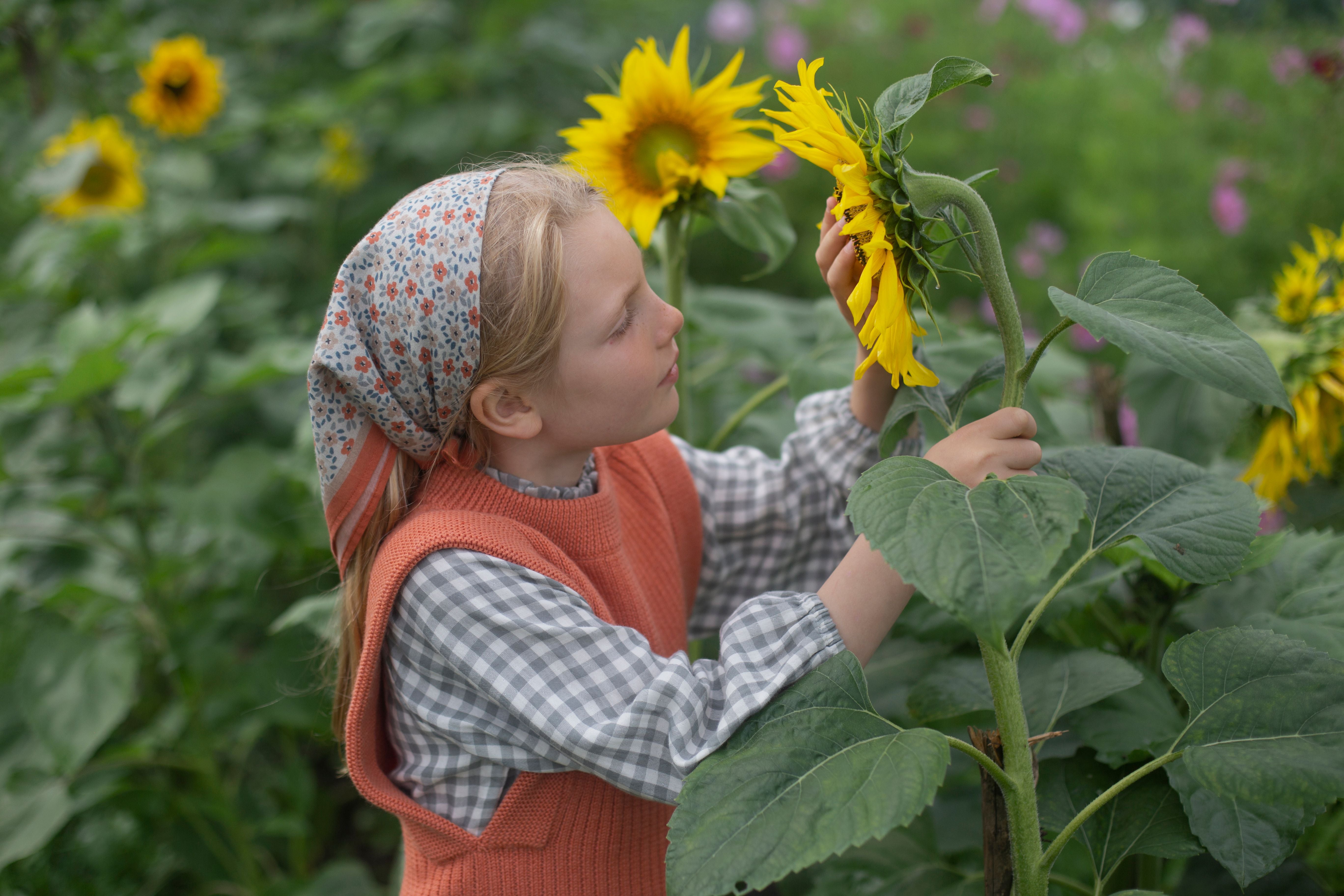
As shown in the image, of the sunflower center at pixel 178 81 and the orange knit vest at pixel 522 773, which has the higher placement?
the sunflower center at pixel 178 81

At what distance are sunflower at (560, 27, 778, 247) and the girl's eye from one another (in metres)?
0.20

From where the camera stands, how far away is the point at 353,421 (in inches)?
36.9

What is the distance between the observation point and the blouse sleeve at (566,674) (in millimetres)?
814

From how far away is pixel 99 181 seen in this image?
95.7 inches

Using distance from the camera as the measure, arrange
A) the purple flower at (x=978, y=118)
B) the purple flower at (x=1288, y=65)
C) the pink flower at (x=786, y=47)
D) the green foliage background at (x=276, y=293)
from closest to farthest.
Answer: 1. the green foliage background at (x=276, y=293)
2. the purple flower at (x=1288, y=65)
3. the purple flower at (x=978, y=118)
4. the pink flower at (x=786, y=47)

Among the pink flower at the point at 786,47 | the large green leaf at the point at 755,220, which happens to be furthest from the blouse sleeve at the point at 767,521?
the pink flower at the point at 786,47

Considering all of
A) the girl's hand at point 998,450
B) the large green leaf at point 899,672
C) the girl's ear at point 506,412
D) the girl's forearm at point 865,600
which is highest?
the girl's hand at point 998,450

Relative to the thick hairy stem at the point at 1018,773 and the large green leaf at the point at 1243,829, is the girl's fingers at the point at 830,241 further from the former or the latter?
the large green leaf at the point at 1243,829

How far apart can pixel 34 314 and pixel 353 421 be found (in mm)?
1847

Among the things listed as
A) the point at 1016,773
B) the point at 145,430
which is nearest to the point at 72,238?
the point at 145,430

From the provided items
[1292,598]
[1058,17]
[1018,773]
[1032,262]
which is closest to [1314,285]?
[1292,598]

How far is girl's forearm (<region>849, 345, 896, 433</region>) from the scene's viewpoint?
104cm

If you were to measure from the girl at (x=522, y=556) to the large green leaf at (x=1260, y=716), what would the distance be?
0.68ft

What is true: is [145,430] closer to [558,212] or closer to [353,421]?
[353,421]
